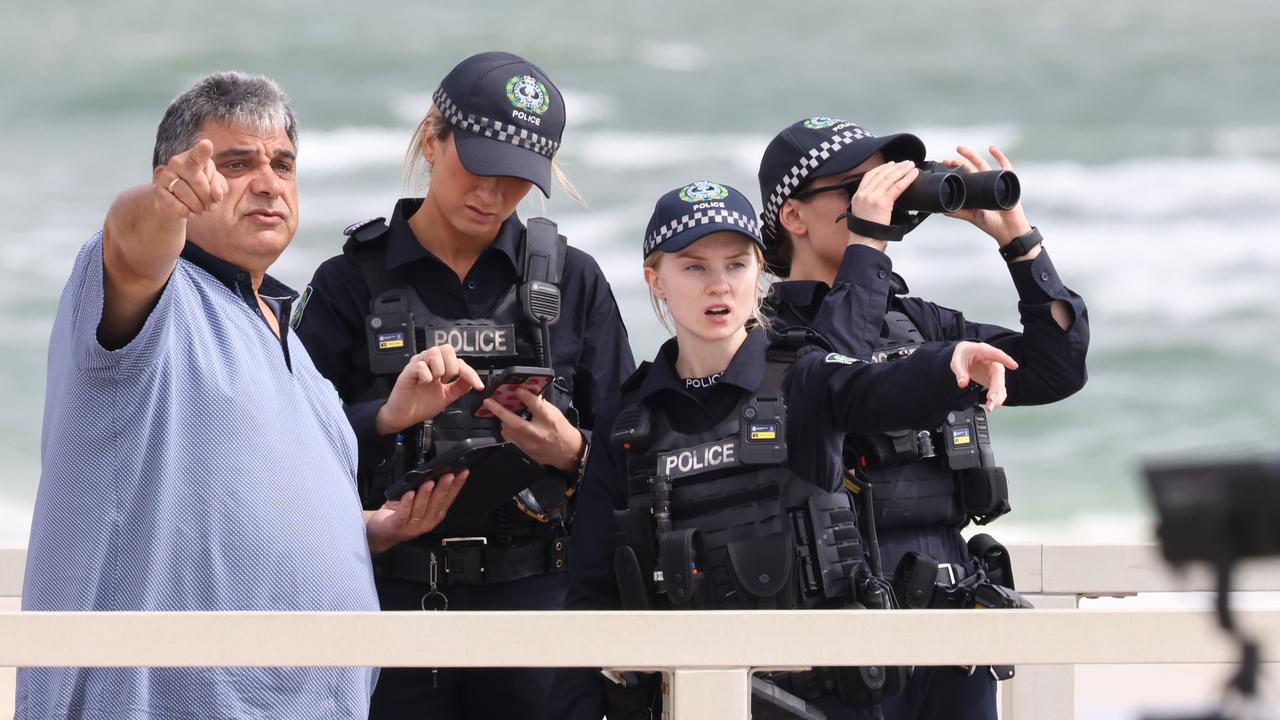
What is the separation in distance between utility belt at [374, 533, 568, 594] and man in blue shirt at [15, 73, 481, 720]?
0.83 metres

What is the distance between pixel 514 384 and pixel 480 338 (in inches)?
13.0

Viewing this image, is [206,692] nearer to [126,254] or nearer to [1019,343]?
[126,254]

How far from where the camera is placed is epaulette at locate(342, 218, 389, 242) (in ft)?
11.8

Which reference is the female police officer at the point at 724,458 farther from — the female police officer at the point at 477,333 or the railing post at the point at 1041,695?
the railing post at the point at 1041,695

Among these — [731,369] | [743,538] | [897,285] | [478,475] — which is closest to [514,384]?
[478,475]

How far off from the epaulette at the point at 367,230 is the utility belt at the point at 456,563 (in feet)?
2.30

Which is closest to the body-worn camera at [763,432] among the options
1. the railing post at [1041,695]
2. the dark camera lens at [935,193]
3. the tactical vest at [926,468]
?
the tactical vest at [926,468]

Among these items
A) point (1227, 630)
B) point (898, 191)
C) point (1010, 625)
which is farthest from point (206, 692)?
point (898, 191)

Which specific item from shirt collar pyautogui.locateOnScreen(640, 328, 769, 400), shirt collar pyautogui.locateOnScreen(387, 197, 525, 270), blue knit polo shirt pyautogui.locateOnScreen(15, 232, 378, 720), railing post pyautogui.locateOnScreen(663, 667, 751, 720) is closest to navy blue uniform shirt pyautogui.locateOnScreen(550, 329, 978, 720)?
shirt collar pyautogui.locateOnScreen(640, 328, 769, 400)

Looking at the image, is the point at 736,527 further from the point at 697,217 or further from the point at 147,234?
the point at 147,234

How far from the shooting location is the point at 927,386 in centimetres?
284

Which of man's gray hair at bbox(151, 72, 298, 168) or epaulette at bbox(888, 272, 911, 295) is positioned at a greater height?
epaulette at bbox(888, 272, 911, 295)

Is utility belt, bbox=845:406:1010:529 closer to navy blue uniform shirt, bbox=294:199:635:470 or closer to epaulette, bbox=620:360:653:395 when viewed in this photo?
epaulette, bbox=620:360:653:395

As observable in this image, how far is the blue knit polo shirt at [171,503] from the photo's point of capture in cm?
232
